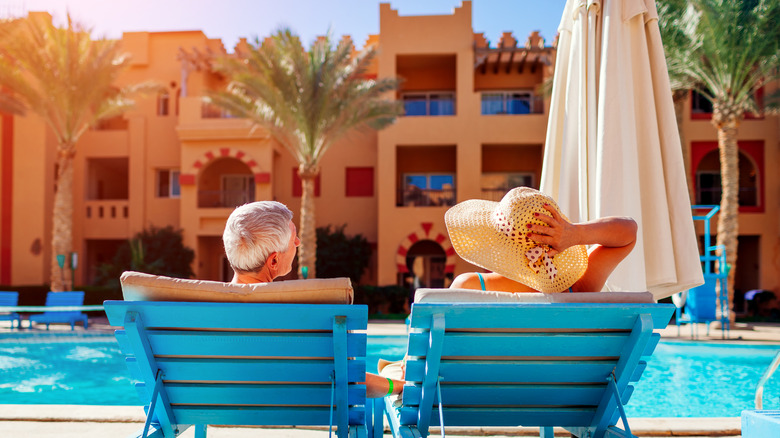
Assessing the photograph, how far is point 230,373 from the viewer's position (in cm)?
A: 232

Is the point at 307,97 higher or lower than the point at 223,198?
higher

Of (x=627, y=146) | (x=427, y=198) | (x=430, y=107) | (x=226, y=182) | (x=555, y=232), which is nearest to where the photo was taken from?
(x=555, y=232)

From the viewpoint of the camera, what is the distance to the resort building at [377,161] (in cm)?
1928

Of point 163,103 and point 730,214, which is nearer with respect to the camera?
point 730,214

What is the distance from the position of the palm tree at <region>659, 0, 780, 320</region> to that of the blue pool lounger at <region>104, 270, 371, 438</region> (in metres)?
13.5

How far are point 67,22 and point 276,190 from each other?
8.26m

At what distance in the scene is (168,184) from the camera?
22.4 metres

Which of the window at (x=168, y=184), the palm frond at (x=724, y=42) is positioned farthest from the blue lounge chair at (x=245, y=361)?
the window at (x=168, y=184)

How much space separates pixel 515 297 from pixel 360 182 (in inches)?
767

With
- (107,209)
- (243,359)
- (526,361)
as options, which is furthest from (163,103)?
(526,361)

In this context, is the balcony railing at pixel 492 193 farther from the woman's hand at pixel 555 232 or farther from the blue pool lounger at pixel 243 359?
the blue pool lounger at pixel 243 359

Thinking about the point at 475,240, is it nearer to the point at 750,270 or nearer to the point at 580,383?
the point at 580,383

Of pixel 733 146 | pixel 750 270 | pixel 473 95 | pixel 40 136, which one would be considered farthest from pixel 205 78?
pixel 750 270

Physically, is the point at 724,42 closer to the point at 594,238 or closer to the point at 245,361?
the point at 594,238
